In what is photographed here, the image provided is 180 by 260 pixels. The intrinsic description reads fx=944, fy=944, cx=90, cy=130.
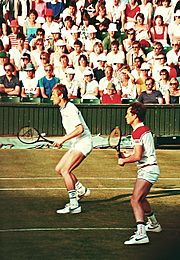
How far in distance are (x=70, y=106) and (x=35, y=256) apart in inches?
149

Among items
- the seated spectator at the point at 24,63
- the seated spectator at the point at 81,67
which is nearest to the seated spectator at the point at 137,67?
the seated spectator at the point at 81,67

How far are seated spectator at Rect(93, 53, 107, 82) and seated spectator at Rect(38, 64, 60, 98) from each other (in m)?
1.17

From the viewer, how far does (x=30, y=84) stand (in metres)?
23.7

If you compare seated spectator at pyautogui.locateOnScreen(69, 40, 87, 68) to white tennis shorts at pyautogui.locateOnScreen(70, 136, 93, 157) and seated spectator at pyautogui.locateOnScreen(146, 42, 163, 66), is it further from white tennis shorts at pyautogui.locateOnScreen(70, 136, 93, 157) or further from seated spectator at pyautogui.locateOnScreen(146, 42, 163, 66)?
white tennis shorts at pyautogui.locateOnScreen(70, 136, 93, 157)

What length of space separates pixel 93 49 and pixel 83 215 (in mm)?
11532

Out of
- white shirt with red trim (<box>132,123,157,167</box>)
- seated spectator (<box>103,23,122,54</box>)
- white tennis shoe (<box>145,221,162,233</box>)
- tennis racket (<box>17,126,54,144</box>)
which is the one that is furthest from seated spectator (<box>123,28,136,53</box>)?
white shirt with red trim (<box>132,123,157,167</box>)

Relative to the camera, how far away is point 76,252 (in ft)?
37.0

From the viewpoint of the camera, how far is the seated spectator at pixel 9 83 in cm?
2328

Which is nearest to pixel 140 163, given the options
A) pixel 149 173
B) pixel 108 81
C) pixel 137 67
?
pixel 149 173

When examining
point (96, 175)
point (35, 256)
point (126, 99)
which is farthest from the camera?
point (126, 99)

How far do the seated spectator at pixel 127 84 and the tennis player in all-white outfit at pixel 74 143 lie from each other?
9.25 m

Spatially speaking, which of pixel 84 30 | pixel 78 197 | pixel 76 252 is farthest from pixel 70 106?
pixel 84 30

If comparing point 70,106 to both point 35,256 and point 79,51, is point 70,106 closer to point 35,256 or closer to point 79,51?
point 35,256

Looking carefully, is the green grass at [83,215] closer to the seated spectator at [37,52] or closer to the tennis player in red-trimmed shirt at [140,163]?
the tennis player in red-trimmed shirt at [140,163]
